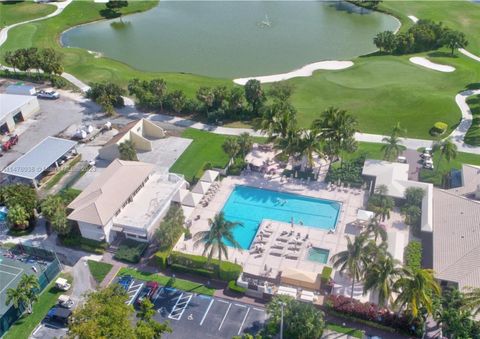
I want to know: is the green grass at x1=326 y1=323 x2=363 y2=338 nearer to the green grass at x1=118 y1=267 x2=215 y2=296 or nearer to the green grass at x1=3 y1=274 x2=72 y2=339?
the green grass at x1=118 y1=267 x2=215 y2=296

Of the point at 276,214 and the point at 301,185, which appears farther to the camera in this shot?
the point at 301,185

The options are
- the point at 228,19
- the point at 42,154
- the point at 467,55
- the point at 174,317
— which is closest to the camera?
the point at 174,317

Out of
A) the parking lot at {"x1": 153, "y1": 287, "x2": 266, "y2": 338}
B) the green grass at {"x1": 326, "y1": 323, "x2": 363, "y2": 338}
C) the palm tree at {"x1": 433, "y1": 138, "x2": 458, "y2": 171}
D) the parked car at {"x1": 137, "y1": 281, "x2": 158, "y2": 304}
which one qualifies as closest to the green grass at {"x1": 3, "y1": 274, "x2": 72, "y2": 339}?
Result: the parked car at {"x1": 137, "y1": 281, "x2": 158, "y2": 304}

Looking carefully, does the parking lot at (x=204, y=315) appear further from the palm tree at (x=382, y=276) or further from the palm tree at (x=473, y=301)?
the palm tree at (x=473, y=301)

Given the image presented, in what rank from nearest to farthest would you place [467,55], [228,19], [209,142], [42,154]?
1. [42,154]
2. [209,142]
3. [467,55]
4. [228,19]

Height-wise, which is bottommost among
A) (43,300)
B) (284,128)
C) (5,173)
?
(43,300)

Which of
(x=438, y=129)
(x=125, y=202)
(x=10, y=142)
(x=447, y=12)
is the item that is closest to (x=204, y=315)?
(x=125, y=202)

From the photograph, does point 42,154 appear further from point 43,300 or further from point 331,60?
point 331,60

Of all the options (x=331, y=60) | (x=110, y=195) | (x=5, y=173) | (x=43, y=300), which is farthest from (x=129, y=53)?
(x=43, y=300)
